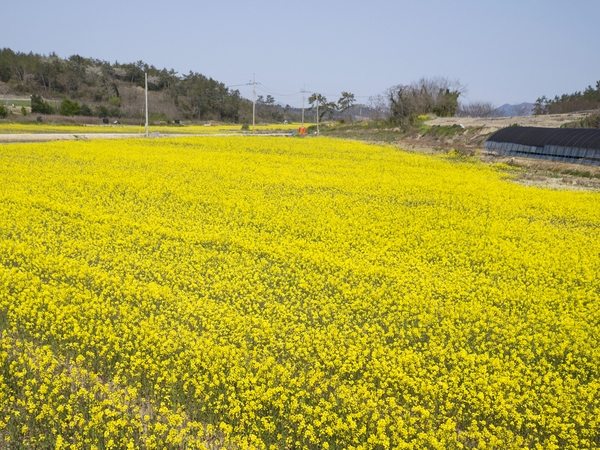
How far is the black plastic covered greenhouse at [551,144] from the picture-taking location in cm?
2544

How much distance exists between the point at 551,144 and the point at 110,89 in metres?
72.3

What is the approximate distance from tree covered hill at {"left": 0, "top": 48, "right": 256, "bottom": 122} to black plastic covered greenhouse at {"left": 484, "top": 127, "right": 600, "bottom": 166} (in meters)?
52.7

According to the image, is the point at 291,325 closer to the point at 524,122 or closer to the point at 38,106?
the point at 524,122

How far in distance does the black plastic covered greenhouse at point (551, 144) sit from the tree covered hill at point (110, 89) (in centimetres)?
5268

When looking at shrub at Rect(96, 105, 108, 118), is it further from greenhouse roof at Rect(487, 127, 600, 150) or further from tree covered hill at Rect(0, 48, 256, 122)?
greenhouse roof at Rect(487, 127, 600, 150)

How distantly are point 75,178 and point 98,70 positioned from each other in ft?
248

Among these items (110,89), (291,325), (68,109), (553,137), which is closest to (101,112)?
(68,109)

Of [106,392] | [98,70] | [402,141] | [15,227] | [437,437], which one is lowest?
[437,437]

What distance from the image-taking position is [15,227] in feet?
37.3

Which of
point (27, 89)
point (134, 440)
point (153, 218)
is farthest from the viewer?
point (27, 89)

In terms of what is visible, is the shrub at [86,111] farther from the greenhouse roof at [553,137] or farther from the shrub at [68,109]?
the greenhouse roof at [553,137]

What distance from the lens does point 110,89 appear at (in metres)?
78.4

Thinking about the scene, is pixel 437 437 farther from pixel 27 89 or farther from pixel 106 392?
pixel 27 89

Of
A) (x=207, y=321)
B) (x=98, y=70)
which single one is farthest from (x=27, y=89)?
(x=207, y=321)
